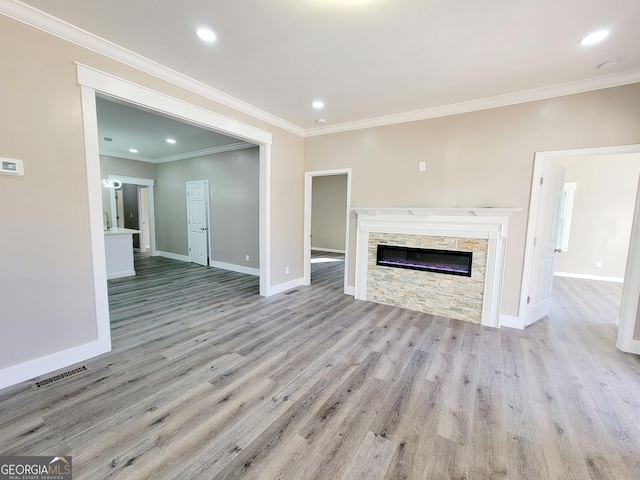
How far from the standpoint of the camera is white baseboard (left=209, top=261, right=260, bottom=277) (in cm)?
600

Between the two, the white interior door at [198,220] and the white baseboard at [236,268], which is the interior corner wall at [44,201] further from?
the white interior door at [198,220]

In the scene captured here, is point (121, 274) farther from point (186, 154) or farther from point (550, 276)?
point (550, 276)

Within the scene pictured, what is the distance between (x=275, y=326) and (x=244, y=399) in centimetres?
131

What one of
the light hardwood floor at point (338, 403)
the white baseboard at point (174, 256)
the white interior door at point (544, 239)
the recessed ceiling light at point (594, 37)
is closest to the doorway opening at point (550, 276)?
the white interior door at point (544, 239)

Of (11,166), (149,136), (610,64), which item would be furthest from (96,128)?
(610,64)

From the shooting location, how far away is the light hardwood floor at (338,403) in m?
1.55

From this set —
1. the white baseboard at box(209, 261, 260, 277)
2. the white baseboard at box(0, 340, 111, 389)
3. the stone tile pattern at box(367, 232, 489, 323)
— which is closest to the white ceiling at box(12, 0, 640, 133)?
the stone tile pattern at box(367, 232, 489, 323)

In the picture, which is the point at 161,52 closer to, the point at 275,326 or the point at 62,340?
the point at 62,340

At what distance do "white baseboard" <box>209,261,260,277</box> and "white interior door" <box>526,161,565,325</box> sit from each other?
4.89m

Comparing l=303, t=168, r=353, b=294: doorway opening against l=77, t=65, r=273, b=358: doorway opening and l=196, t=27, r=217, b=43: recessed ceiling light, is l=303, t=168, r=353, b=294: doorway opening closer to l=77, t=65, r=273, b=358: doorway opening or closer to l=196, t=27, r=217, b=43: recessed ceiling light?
l=77, t=65, r=273, b=358: doorway opening

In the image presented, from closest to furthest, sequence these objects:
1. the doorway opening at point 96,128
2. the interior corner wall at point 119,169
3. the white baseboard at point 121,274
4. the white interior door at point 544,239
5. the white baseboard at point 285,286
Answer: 1. the doorway opening at point 96,128
2. the white interior door at point 544,239
3. the white baseboard at point 285,286
4. the white baseboard at point 121,274
5. the interior corner wall at point 119,169

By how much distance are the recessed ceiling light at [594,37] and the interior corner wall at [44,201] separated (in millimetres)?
4135

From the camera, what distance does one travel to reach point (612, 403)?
2076mm

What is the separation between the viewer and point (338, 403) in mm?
2023
